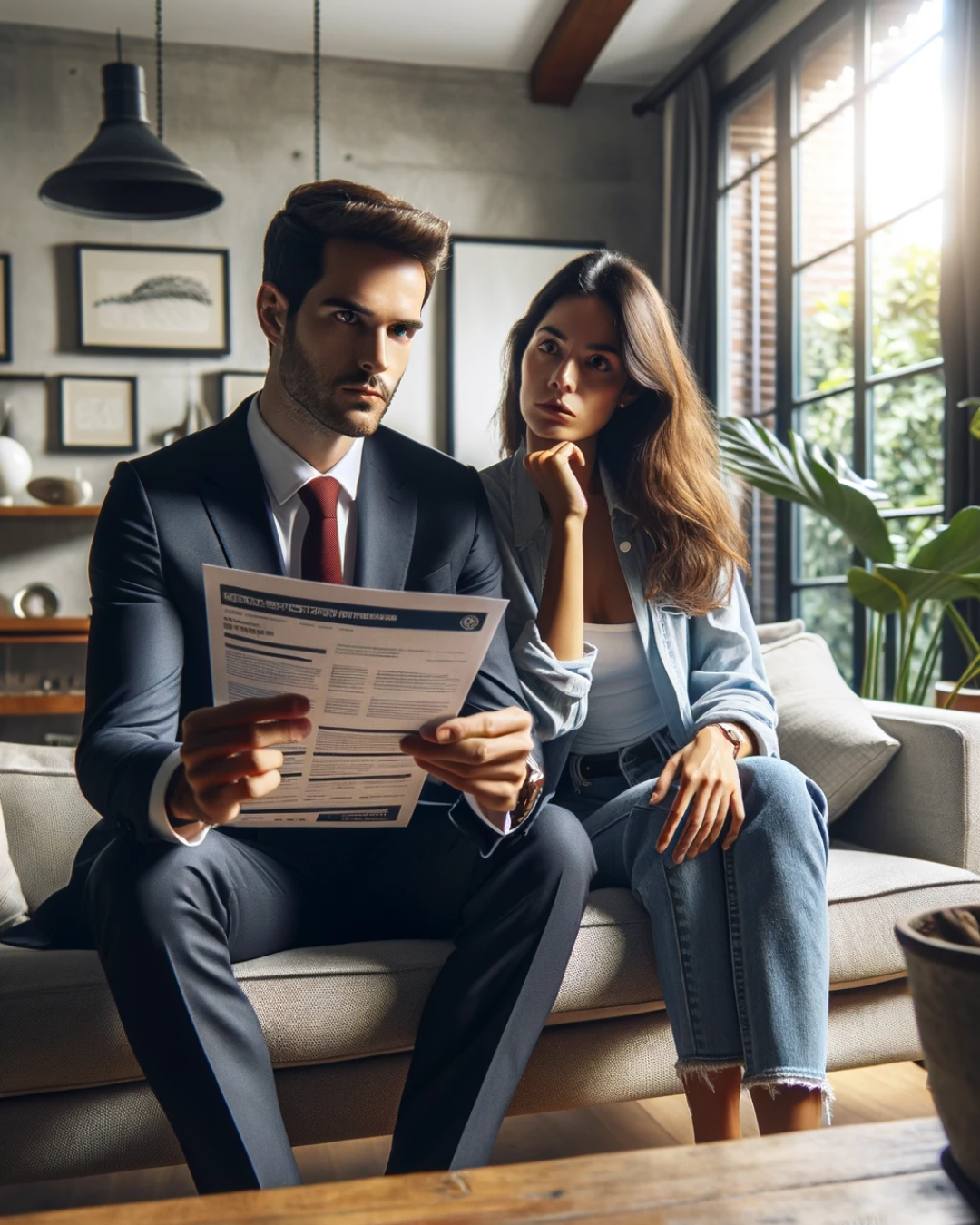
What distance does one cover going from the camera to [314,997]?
4.10ft

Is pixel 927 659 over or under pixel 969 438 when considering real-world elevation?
under

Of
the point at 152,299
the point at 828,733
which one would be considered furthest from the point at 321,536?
the point at 152,299

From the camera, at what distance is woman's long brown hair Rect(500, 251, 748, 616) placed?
1.63m

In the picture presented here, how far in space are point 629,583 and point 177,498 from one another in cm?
68

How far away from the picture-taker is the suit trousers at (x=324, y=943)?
3.37ft

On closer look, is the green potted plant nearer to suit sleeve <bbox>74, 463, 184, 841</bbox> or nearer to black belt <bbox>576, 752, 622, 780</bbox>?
black belt <bbox>576, 752, 622, 780</bbox>

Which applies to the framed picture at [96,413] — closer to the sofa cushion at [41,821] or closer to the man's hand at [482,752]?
the sofa cushion at [41,821]

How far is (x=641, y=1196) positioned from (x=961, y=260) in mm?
2733

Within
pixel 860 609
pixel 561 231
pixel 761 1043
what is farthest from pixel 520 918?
pixel 561 231

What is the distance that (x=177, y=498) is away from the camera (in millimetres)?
1297

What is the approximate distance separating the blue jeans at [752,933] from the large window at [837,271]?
6.39 feet

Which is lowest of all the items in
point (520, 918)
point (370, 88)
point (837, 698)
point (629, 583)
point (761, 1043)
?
point (761, 1043)

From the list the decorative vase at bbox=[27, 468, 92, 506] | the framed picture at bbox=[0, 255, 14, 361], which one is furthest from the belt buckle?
the framed picture at bbox=[0, 255, 14, 361]

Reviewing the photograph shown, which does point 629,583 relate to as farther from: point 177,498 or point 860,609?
point 860,609
